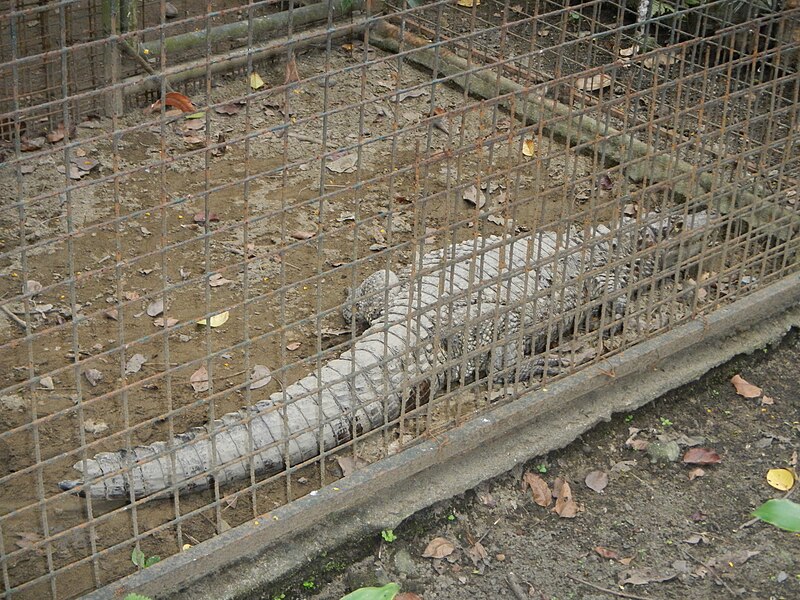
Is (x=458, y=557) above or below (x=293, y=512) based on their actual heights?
below

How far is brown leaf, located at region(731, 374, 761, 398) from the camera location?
5078mm

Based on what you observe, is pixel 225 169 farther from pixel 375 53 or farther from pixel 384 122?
pixel 375 53

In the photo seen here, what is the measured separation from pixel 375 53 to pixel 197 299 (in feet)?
10.2

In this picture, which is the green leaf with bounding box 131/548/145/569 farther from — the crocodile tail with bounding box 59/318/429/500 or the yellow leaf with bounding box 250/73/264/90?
the yellow leaf with bounding box 250/73/264/90

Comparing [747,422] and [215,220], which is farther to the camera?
[215,220]

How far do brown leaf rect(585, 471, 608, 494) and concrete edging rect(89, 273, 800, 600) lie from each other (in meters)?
0.17

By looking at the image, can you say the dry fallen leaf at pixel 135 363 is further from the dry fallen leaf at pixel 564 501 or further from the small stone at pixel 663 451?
the small stone at pixel 663 451

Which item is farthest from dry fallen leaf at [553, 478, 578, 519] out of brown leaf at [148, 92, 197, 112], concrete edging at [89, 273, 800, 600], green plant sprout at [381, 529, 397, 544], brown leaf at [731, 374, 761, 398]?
brown leaf at [148, 92, 197, 112]

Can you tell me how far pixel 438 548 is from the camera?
420 cm

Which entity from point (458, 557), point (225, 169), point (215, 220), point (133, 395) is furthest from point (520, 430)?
point (225, 169)

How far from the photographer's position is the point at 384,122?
722 centimetres

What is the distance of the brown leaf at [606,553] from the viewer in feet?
13.9

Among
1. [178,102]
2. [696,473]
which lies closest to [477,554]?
[696,473]

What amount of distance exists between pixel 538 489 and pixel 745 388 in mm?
1210
